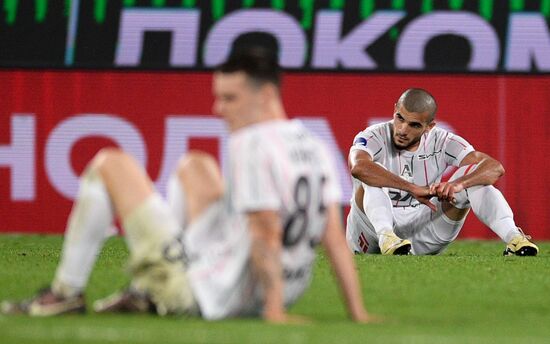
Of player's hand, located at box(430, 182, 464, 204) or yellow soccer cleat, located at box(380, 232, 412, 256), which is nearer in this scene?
player's hand, located at box(430, 182, 464, 204)

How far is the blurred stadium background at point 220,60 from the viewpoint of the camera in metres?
12.7

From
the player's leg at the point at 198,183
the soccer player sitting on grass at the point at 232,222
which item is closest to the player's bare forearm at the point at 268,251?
the soccer player sitting on grass at the point at 232,222

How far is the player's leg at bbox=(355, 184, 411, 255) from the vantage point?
31.6 feet

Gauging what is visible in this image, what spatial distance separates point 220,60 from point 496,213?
13.1 ft

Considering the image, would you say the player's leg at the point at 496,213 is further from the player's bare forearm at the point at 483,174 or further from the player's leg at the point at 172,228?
the player's leg at the point at 172,228

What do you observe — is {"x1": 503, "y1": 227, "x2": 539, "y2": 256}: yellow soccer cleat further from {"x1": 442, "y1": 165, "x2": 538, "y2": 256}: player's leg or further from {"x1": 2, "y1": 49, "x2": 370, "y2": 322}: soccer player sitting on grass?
{"x1": 2, "y1": 49, "x2": 370, "y2": 322}: soccer player sitting on grass

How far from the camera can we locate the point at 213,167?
5.22m

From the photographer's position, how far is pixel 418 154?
10047mm

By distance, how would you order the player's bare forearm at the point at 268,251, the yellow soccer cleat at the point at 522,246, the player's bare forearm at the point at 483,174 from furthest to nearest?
1. the yellow soccer cleat at the point at 522,246
2. the player's bare forearm at the point at 483,174
3. the player's bare forearm at the point at 268,251

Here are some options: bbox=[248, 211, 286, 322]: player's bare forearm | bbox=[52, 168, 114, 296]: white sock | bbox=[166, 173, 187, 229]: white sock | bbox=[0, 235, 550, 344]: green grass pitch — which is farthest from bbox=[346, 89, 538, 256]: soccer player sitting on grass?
bbox=[248, 211, 286, 322]: player's bare forearm

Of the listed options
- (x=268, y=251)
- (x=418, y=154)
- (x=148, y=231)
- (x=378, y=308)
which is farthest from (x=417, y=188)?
(x=268, y=251)

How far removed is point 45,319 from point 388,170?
4.87m

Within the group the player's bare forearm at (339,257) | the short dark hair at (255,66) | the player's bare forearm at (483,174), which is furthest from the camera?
the player's bare forearm at (483,174)

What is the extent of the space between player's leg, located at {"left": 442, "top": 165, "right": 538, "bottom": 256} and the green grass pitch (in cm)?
16
